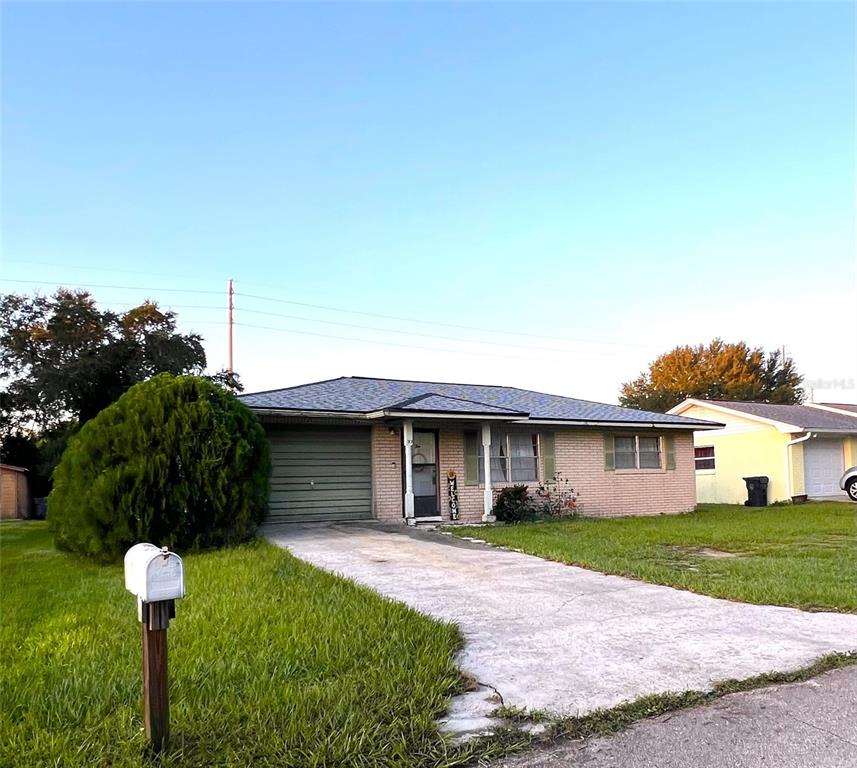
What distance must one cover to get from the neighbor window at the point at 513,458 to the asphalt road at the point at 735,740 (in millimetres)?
11668

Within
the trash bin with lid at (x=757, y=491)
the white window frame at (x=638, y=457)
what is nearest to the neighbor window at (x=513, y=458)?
the white window frame at (x=638, y=457)

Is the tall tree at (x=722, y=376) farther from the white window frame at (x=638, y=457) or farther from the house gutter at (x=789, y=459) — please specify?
the white window frame at (x=638, y=457)

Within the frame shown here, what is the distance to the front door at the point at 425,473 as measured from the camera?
1444 centimetres

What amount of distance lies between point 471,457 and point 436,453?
85 centimetres

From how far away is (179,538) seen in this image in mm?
9391

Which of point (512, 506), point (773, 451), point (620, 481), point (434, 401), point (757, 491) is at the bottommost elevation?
point (757, 491)

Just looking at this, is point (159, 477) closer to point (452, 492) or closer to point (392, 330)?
point (452, 492)

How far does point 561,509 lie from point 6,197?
12682 mm

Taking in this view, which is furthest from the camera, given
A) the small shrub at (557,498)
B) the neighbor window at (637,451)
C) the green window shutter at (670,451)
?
the green window shutter at (670,451)

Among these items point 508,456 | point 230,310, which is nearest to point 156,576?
point 508,456

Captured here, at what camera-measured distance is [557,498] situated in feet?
52.0

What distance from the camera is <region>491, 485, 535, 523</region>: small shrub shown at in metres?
14.5

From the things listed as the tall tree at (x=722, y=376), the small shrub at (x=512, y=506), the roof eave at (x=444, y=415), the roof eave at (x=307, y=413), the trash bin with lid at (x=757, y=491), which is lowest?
the trash bin with lid at (x=757, y=491)

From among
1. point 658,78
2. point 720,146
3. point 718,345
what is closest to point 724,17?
point 658,78
